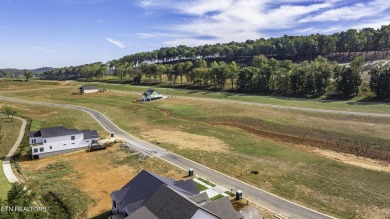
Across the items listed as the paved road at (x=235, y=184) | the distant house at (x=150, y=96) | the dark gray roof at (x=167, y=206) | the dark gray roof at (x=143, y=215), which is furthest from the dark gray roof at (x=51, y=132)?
the distant house at (x=150, y=96)

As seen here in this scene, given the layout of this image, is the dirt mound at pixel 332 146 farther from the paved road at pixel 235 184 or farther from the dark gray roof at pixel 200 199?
the dark gray roof at pixel 200 199

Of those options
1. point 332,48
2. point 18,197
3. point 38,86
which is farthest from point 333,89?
point 38,86

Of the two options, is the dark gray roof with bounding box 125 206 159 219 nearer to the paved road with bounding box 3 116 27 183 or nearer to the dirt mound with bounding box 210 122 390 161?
the paved road with bounding box 3 116 27 183

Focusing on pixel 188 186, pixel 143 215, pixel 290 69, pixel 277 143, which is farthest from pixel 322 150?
pixel 290 69

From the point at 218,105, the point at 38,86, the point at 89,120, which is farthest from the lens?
the point at 38,86

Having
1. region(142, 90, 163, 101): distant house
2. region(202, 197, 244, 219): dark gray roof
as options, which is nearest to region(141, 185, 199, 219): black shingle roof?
region(202, 197, 244, 219): dark gray roof

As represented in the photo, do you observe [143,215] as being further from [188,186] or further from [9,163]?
[9,163]

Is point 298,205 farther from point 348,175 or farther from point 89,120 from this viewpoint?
point 89,120
